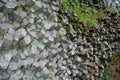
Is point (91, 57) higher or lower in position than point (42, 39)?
lower

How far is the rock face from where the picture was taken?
5230 millimetres

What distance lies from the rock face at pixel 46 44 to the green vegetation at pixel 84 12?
45 cm

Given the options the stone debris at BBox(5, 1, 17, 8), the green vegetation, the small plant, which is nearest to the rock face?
the stone debris at BBox(5, 1, 17, 8)

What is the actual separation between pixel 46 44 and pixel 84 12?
389 cm

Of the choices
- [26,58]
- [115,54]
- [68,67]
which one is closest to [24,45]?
[26,58]

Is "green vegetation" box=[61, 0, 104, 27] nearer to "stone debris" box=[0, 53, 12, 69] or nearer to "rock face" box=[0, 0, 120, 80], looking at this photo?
"rock face" box=[0, 0, 120, 80]

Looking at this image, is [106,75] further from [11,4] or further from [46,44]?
[11,4]

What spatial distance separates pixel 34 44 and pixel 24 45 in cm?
39

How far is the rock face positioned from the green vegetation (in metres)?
0.45

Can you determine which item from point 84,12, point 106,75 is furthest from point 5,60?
point 84,12

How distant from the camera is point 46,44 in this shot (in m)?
6.37

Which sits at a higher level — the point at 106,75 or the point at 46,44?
the point at 46,44

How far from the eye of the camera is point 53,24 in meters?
6.75

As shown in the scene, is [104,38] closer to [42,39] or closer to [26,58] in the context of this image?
[42,39]
